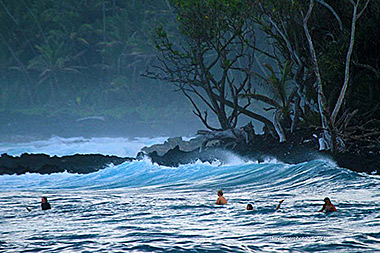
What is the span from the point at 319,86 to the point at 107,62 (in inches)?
2371

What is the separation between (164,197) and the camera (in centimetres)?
1691

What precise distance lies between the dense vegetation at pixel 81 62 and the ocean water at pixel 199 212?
1945 inches

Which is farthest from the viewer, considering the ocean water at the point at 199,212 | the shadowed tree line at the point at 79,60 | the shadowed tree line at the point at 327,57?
the shadowed tree line at the point at 79,60

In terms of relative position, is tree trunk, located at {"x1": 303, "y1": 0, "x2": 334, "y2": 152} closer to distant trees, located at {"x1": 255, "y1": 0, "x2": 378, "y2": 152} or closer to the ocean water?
distant trees, located at {"x1": 255, "y1": 0, "x2": 378, "y2": 152}

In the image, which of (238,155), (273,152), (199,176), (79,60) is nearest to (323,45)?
(273,152)

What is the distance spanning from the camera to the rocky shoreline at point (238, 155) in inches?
714

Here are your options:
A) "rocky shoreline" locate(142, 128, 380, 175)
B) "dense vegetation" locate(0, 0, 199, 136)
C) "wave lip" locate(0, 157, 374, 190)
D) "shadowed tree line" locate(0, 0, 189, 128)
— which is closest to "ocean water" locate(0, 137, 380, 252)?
"wave lip" locate(0, 157, 374, 190)

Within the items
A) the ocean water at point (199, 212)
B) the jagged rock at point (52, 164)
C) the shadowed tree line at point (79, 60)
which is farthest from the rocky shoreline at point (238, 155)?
the shadowed tree line at point (79, 60)

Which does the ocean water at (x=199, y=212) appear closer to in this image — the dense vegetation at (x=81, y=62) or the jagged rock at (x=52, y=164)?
the jagged rock at (x=52, y=164)

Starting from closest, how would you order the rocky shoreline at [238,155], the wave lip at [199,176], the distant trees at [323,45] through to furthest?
the wave lip at [199,176] < the distant trees at [323,45] < the rocky shoreline at [238,155]

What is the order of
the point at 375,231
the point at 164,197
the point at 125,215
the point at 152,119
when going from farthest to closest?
the point at 152,119, the point at 164,197, the point at 125,215, the point at 375,231

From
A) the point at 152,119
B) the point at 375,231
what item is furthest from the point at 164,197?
the point at 152,119

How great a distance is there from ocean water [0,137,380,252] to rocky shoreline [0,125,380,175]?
20.7 inches

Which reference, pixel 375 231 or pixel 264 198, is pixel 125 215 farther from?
pixel 375 231
